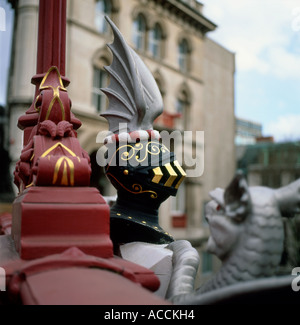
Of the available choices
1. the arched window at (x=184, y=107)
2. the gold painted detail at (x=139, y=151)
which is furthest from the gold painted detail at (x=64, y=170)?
the arched window at (x=184, y=107)

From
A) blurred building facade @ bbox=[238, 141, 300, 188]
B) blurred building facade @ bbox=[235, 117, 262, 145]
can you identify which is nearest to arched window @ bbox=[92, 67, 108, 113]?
blurred building facade @ bbox=[238, 141, 300, 188]

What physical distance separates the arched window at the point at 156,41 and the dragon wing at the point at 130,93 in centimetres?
1013

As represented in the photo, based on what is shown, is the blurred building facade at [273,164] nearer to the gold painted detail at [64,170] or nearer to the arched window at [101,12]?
the arched window at [101,12]

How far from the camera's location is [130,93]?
205 cm

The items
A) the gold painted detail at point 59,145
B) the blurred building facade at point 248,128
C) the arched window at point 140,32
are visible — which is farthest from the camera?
the blurred building facade at point 248,128

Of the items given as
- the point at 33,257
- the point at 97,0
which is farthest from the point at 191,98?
the point at 33,257

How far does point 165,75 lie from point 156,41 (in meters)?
1.11

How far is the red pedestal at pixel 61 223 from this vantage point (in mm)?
1282

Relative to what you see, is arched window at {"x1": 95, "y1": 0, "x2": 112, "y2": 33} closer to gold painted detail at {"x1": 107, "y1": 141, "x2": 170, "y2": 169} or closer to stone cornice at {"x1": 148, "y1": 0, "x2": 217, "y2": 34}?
stone cornice at {"x1": 148, "y1": 0, "x2": 217, "y2": 34}

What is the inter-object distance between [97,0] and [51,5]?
8.75 m

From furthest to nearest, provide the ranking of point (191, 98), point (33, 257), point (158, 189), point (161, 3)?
point (191, 98), point (161, 3), point (158, 189), point (33, 257)

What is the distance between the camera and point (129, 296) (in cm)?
99
